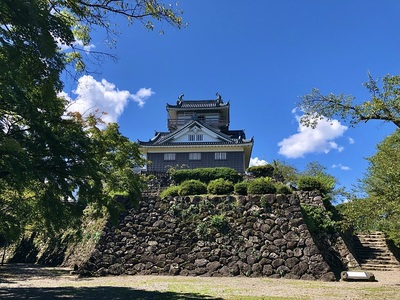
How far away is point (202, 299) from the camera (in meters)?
7.35

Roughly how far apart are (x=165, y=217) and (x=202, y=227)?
1.77 metres

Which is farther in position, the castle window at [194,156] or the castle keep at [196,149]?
the castle window at [194,156]

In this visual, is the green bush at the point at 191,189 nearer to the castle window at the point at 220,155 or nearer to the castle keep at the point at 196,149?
the castle keep at the point at 196,149

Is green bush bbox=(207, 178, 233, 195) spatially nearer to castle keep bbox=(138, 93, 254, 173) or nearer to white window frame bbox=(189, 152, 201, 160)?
castle keep bbox=(138, 93, 254, 173)

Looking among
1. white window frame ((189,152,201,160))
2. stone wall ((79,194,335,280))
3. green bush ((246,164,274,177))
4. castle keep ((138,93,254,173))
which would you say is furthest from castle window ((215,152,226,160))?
stone wall ((79,194,335,280))

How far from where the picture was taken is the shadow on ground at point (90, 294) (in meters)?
7.82

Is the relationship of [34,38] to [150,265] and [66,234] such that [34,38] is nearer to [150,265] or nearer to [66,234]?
[150,265]

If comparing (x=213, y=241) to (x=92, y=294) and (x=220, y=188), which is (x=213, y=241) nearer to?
(x=220, y=188)

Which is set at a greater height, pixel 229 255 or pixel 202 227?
pixel 202 227

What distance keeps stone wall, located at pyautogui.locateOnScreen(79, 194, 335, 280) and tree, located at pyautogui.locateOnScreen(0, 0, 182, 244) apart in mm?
5140

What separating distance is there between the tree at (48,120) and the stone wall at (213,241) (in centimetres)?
514

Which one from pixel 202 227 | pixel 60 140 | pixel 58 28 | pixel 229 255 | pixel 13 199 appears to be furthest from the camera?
pixel 202 227

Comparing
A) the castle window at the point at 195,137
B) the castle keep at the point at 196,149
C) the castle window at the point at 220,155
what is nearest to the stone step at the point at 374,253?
the castle keep at the point at 196,149

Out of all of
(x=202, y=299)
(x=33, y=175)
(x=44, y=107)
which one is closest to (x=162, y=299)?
(x=202, y=299)
